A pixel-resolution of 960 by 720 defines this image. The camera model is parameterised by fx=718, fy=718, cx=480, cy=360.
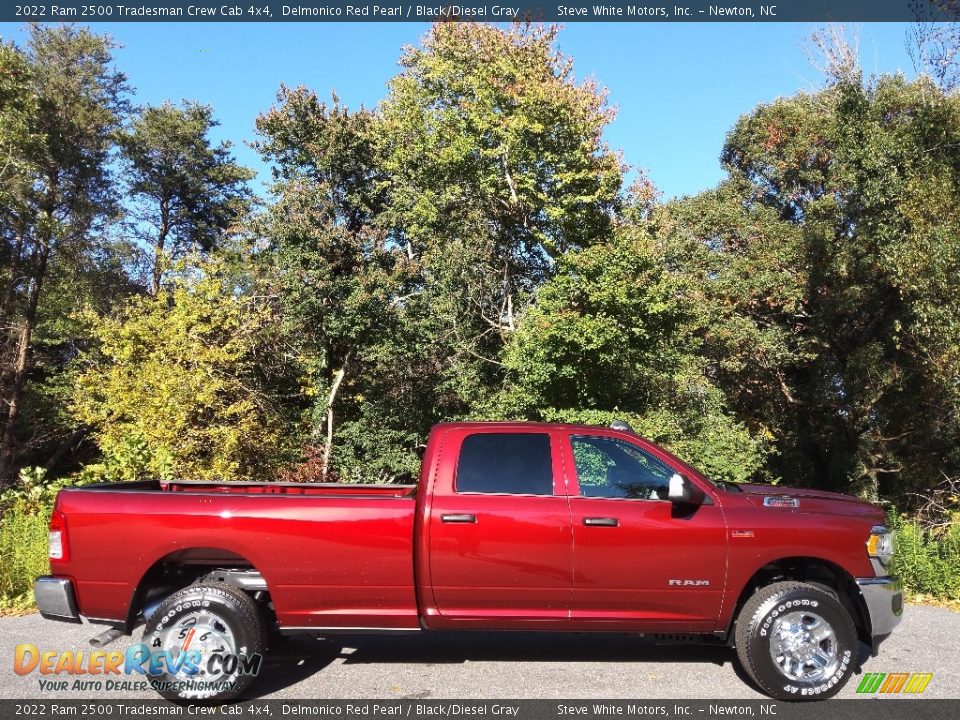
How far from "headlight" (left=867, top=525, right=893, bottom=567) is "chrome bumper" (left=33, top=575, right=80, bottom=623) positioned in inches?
206

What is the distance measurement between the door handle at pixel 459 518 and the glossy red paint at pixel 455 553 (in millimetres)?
15

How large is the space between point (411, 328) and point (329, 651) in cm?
1622

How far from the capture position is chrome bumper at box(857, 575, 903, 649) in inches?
186

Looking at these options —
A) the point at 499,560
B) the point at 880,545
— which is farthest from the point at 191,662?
the point at 880,545

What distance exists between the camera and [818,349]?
75.8 ft

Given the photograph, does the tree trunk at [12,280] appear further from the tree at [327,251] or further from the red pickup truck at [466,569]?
the red pickup truck at [466,569]

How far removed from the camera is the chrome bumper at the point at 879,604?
4.72 metres

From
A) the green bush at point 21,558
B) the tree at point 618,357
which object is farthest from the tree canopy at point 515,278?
the green bush at point 21,558

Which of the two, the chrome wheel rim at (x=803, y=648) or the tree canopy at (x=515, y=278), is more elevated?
the tree canopy at (x=515, y=278)

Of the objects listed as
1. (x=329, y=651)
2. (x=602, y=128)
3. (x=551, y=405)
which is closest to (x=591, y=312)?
(x=551, y=405)

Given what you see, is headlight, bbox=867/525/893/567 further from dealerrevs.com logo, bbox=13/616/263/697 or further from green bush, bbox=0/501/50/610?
green bush, bbox=0/501/50/610

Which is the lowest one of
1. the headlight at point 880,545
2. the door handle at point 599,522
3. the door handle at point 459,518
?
the headlight at point 880,545

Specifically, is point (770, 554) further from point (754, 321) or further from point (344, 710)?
point (754, 321)

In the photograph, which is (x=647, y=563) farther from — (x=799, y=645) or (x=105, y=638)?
(x=105, y=638)
